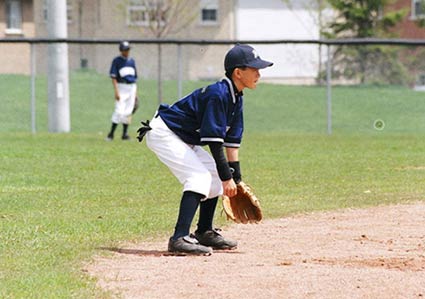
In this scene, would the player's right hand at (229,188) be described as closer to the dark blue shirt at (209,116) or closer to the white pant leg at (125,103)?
the dark blue shirt at (209,116)

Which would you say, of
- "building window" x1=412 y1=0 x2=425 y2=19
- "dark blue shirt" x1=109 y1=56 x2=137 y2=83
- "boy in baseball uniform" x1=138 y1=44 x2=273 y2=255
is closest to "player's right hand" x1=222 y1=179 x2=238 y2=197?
"boy in baseball uniform" x1=138 y1=44 x2=273 y2=255

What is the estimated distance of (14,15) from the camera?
4622 centimetres

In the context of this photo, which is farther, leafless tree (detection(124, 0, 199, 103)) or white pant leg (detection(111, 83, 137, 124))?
leafless tree (detection(124, 0, 199, 103))

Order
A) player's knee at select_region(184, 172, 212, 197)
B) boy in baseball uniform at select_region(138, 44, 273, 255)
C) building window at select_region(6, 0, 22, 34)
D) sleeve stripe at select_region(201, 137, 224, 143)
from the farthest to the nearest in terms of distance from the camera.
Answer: building window at select_region(6, 0, 22, 34) < player's knee at select_region(184, 172, 212, 197) < boy in baseball uniform at select_region(138, 44, 273, 255) < sleeve stripe at select_region(201, 137, 224, 143)

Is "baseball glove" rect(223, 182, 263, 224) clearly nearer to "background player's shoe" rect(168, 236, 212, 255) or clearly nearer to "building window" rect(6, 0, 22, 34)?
"background player's shoe" rect(168, 236, 212, 255)

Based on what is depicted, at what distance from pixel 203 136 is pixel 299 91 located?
20.2 meters

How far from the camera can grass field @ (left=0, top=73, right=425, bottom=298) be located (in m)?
8.81

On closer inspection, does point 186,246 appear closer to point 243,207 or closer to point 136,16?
point 243,207

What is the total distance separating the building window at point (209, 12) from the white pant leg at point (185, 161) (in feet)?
120

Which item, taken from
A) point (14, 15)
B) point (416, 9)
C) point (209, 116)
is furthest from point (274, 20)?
point (209, 116)

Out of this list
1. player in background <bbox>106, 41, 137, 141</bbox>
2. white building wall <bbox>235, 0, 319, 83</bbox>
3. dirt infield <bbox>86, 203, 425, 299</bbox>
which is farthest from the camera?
white building wall <bbox>235, 0, 319, 83</bbox>

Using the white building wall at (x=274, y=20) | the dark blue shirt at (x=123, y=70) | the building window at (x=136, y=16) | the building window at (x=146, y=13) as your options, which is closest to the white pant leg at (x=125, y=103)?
the dark blue shirt at (x=123, y=70)

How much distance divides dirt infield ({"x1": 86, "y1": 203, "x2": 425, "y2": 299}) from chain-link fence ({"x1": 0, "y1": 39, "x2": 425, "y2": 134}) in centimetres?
1408

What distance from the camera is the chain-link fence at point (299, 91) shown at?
24.9m
